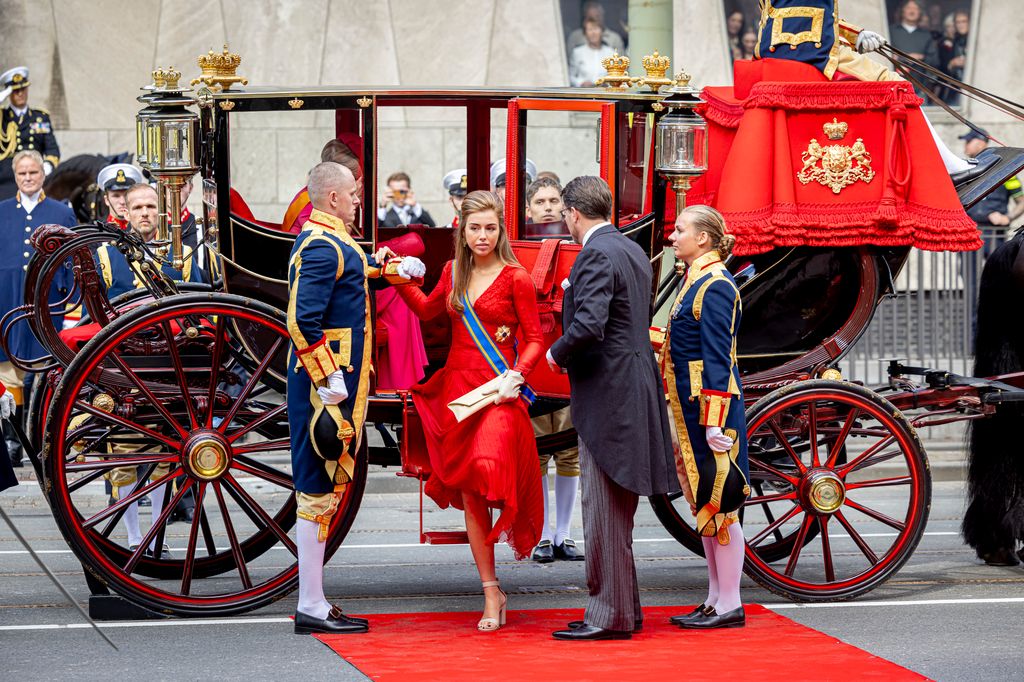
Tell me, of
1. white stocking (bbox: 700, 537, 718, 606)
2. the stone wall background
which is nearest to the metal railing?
the stone wall background

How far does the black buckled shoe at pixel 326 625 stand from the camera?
6.75 metres

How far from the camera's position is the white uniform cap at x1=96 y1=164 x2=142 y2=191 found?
10.7 m

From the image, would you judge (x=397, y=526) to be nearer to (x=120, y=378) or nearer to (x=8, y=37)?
(x=120, y=378)

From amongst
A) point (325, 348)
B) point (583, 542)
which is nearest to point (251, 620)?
point (325, 348)

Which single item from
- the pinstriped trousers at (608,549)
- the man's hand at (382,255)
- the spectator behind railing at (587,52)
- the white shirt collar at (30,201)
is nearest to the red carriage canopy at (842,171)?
the pinstriped trousers at (608,549)

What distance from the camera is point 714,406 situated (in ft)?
22.1

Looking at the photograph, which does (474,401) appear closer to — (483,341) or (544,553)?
(483,341)

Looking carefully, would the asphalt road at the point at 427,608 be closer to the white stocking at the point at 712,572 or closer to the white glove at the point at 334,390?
the white stocking at the point at 712,572

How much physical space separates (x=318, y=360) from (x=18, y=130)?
875 centimetres

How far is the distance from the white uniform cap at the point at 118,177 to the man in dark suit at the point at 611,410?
4.89 m

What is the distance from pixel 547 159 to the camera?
8031 millimetres

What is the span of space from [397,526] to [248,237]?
320cm

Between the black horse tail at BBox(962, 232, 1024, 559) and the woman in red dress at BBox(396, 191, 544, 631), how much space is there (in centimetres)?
270

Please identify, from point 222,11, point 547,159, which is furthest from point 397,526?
point 222,11
